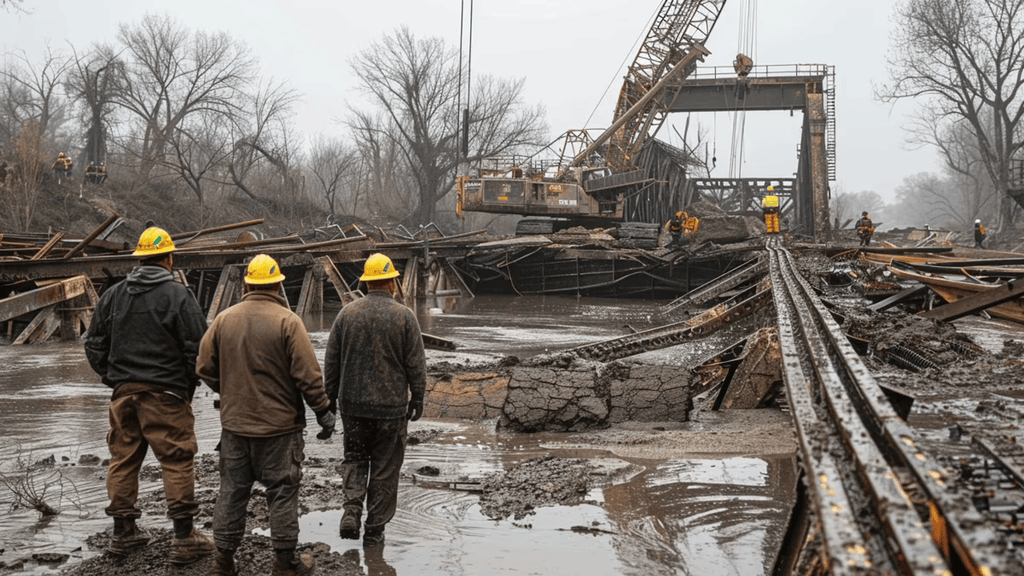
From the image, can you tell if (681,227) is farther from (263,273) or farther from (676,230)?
(263,273)

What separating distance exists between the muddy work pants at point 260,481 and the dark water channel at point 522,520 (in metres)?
0.49

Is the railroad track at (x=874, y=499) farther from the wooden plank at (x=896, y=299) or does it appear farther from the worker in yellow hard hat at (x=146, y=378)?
the wooden plank at (x=896, y=299)

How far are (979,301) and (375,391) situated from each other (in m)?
6.93

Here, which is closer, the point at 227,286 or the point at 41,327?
the point at 41,327

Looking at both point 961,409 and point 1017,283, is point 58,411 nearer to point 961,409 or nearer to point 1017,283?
point 961,409

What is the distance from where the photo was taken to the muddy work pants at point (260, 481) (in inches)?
169

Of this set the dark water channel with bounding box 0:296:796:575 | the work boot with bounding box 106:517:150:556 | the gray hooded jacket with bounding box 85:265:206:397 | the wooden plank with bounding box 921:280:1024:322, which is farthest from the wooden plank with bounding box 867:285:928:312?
the work boot with bounding box 106:517:150:556

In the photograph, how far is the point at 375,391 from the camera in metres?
4.91

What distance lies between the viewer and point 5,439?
7.02m

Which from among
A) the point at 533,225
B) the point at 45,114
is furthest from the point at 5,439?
the point at 45,114

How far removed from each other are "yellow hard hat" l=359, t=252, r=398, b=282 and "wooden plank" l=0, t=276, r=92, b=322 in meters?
9.36

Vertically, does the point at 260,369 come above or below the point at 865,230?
below

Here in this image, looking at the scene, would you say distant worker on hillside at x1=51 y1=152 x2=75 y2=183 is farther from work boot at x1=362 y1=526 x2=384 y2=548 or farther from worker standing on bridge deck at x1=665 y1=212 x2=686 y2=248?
work boot at x1=362 y1=526 x2=384 y2=548

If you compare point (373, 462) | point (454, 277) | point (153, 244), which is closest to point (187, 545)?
point (373, 462)
